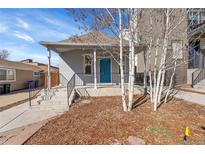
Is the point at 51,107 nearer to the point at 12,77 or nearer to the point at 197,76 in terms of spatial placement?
the point at 197,76

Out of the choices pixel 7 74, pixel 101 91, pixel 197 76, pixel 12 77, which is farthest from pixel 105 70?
pixel 12 77

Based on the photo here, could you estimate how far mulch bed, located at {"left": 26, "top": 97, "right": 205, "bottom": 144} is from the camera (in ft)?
14.0

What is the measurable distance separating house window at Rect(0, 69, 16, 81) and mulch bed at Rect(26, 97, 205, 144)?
42.9 ft

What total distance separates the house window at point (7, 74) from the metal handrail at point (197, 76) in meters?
17.4

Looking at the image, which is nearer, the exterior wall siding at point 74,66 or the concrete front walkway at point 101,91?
the concrete front walkway at point 101,91

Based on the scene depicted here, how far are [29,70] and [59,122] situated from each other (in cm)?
1818

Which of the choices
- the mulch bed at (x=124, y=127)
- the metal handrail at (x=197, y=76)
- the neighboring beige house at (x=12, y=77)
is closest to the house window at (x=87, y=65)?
the mulch bed at (x=124, y=127)

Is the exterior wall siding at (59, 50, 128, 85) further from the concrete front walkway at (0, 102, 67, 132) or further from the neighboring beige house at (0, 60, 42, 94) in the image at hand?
the neighboring beige house at (0, 60, 42, 94)

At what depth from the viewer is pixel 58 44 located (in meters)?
10.4

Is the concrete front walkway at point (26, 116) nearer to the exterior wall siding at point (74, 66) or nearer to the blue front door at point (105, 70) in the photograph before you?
the exterior wall siding at point (74, 66)

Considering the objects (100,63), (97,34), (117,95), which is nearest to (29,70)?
(100,63)

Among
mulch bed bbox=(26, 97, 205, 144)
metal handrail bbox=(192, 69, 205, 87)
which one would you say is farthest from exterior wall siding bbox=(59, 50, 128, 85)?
mulch bed bbox=(26, 97, 205, 144)

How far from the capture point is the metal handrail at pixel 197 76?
13.2 meters
